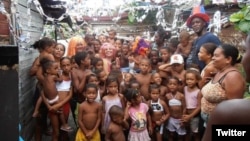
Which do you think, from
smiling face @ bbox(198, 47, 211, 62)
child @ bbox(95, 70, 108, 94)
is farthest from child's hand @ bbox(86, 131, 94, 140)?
smiling face @ bbox(198, 47, 211, 62)

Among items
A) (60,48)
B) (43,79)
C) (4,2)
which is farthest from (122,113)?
(4,2)

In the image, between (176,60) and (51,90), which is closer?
(51,90)

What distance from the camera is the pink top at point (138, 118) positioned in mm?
4977

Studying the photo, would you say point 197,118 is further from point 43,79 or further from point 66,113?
point 43,79

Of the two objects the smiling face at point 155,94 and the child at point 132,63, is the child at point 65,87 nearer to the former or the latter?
the smiling face at point 155,94

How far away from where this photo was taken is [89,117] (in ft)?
16.2

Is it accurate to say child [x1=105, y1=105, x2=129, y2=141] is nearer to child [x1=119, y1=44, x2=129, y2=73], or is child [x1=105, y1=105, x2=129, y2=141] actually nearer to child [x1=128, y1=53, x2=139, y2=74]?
child [x1=128, y1=53, x2=139, y2=74]

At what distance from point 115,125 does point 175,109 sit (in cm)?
103

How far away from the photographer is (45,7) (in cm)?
888

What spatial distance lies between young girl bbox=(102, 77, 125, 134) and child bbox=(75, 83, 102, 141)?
122mm

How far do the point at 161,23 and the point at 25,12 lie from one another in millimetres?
6304

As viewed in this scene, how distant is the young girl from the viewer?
507 centimetres

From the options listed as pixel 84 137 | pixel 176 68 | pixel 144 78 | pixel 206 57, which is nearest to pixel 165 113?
pixel 144 78

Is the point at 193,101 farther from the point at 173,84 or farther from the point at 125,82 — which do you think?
the point at 125,82
